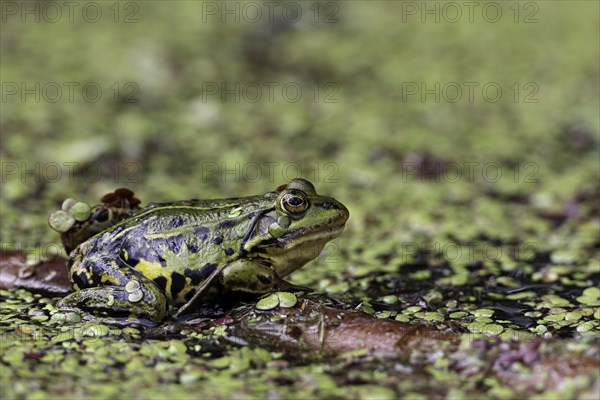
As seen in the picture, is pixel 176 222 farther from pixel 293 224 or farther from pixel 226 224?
pixel 293 224

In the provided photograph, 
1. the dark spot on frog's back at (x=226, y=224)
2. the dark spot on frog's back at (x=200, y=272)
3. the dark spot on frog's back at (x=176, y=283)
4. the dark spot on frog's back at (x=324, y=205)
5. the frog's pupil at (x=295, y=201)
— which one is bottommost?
the dark spot on frog's back at (x=176, y=283)

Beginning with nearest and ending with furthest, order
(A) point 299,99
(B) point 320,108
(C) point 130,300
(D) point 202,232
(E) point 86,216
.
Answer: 1. (C) point 130,300
2. (D) point 202,232
3. (E) point 86,216
4. (B) point 320,108
5. (A) point 299,99

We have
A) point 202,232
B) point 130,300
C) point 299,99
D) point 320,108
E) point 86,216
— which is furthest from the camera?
point 299,99

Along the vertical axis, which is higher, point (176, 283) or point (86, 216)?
point (86, 216)

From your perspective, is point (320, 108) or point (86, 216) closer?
point (86, 216)

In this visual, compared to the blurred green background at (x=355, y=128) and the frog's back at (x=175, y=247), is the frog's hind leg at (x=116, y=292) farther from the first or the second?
the blurred green background at (x=355, y=128)

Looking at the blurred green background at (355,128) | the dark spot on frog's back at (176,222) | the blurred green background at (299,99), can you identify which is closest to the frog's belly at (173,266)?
the dark spot on frog's back at (176,222)

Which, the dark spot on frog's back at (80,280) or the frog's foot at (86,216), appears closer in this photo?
the dark spot on frog's back at (80,280)

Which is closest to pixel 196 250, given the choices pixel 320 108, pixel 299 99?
pixel 320 108
